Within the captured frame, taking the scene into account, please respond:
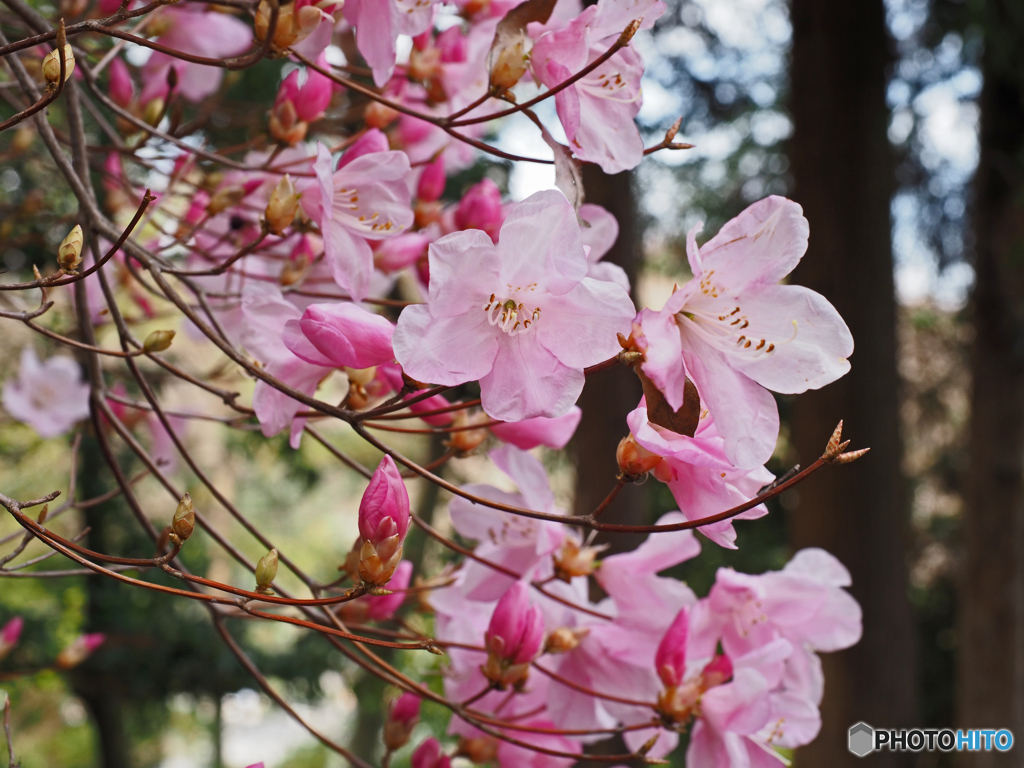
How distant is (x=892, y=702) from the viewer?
80.1 inches

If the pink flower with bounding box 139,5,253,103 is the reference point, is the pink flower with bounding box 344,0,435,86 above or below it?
below

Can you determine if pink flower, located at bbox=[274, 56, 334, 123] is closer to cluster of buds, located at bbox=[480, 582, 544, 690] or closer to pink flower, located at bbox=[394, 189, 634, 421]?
pink flower, located at bbox=[394, 189, 634, 421]

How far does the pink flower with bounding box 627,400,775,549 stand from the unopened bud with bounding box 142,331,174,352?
302mm

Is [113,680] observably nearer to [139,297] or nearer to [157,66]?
[139,297]

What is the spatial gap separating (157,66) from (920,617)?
4507mm

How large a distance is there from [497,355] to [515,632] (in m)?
0.24

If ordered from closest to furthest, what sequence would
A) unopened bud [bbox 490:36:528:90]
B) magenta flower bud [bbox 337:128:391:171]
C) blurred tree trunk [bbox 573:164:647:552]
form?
unopened bud [bbox 490:36:528:90] → magenta flower bud [bbox 337:128:391:171] → blurred tree trunk [bbox 573:164:647:552]

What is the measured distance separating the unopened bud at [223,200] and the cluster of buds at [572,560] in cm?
40

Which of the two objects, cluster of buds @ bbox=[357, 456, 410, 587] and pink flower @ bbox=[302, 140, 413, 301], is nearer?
cluster of buds @ bbox=[357, 456, 410, 587]

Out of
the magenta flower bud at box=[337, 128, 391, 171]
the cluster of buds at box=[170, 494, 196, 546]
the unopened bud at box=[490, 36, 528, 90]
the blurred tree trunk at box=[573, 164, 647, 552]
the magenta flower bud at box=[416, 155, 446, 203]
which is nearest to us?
the cluster of buds at box=[170, 494, 196, 546]

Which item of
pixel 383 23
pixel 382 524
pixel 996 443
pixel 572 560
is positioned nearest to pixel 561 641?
pixel 572 560

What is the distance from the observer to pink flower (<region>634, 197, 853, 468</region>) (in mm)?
455

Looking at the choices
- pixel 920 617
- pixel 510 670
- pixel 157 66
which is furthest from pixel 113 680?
pixel 920 617

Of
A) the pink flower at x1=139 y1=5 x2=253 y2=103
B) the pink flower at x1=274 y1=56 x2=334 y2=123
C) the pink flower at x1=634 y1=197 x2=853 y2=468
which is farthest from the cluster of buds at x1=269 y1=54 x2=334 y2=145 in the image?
the pink flower at x1=634 y1=197 x2=853 y2=468
